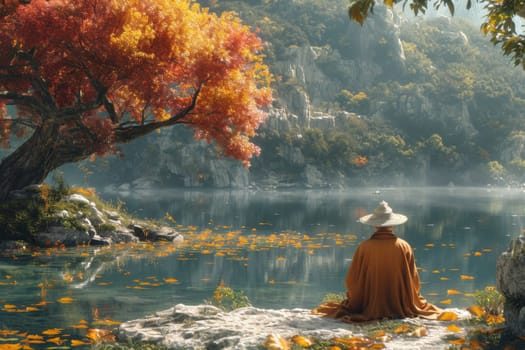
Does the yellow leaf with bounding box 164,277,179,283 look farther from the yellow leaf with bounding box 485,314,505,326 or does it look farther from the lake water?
the yellow leaf with bounding box 485,314,505,326

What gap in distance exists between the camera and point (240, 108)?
20.6 meters

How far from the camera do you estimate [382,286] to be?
9102mm

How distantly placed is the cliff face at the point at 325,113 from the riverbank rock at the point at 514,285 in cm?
9350

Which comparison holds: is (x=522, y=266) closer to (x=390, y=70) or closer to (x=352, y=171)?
(x=352, y=171)

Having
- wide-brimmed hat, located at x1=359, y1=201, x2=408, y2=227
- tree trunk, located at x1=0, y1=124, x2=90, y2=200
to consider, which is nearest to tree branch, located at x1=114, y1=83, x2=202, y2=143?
tree trunk, located at x1=0, y1=124, x2=90, y2=200

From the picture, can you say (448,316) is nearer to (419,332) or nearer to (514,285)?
(419,332)

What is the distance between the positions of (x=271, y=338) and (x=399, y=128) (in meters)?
127

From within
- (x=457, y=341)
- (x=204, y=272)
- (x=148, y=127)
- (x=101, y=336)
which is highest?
(x=148, y=127)

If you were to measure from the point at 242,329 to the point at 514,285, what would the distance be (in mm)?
3373

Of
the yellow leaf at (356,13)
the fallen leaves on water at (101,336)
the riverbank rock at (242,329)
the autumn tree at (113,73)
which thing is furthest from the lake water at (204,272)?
the yellow leaf at (356,13)

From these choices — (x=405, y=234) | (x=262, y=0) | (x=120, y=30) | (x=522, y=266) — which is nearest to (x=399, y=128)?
(x=262, y=0)

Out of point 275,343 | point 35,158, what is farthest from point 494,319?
point 35,158

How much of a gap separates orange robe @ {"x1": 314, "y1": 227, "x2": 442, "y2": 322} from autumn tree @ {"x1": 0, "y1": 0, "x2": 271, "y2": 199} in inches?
397

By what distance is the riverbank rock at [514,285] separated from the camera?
757 centimetres
